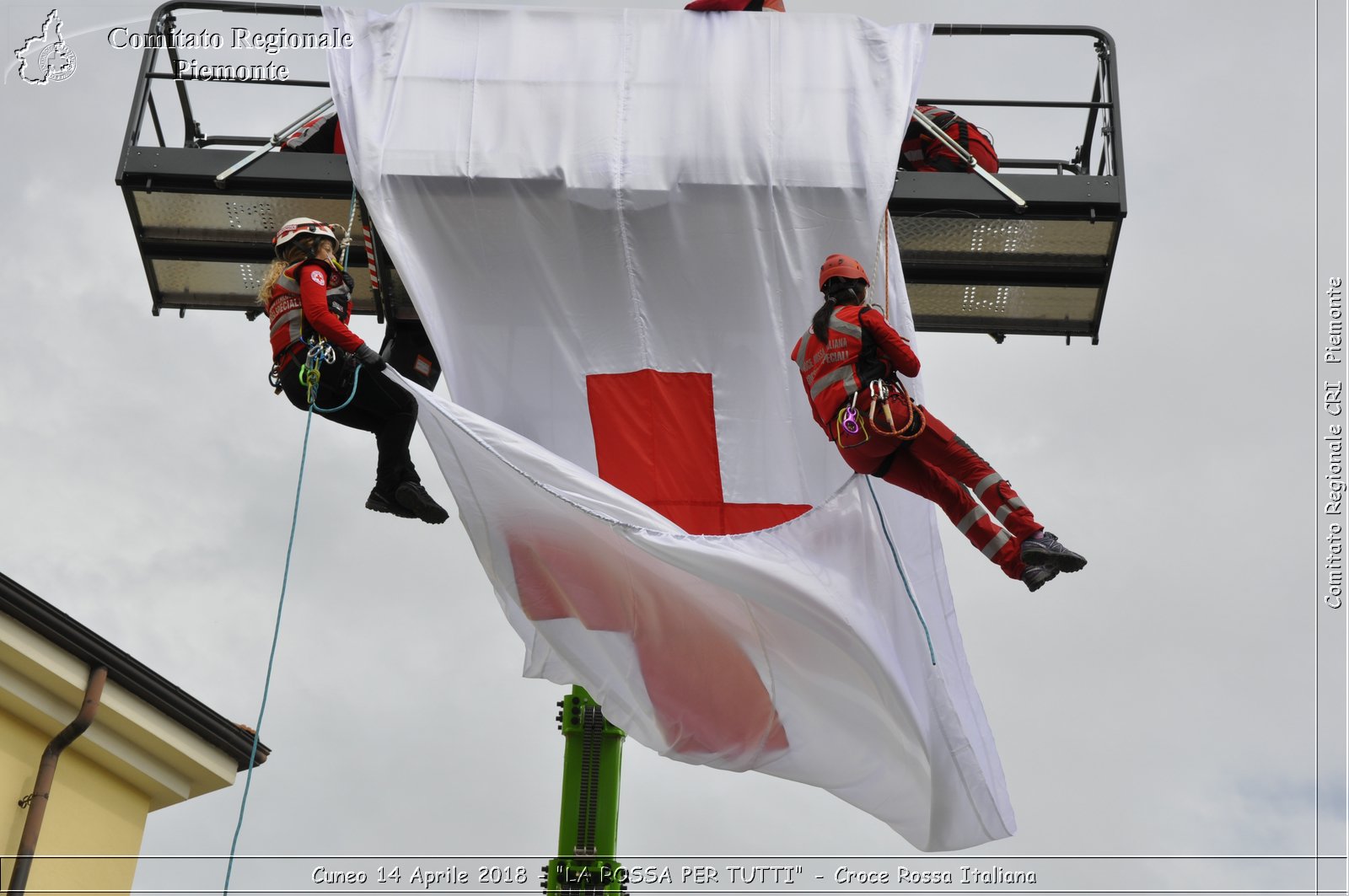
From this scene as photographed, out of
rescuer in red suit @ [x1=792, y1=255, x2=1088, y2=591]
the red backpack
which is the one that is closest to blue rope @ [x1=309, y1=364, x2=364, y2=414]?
rescuer in red suit @ [x1=792, y1=255, x2=1088, y2=591]

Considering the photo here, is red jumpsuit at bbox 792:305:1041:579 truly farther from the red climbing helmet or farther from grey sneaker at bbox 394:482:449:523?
grey sneaker at bbox 394:482:449:523

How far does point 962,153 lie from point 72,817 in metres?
6.71

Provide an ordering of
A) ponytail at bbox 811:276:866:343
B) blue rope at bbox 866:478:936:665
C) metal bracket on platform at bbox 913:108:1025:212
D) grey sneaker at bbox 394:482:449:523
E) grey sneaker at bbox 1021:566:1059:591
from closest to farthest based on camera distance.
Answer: blue rope at bbox 866:478:936:665
grey sneaker at bbox 1021:566:1059:591
ponytail at bbox 811:276:866:343
grey sneaker at bbox 394:482:449:523
metal bracket on platform at bbox 913:108:1025:212

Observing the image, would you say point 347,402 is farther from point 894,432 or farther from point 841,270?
point 894,432

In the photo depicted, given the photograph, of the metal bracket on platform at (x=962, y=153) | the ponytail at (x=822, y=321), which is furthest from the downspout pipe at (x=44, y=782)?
the metal bracket on platform at (x=962, y=153)

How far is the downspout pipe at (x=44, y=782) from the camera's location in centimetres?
1085

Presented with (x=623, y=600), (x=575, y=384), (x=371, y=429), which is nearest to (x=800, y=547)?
(x=623, y=600)

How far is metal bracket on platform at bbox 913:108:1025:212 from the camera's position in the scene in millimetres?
10656

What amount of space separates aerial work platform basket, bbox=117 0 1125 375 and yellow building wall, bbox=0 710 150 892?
113 inches

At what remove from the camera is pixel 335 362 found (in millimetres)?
9805

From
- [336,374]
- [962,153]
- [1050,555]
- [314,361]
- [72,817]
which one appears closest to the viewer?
[1050,555]

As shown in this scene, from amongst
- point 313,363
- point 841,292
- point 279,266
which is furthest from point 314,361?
point 841,292

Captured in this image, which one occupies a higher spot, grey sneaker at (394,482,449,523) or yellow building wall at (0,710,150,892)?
grey sneaker at (394,482,449,523)

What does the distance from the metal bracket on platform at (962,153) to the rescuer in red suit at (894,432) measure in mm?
1584
